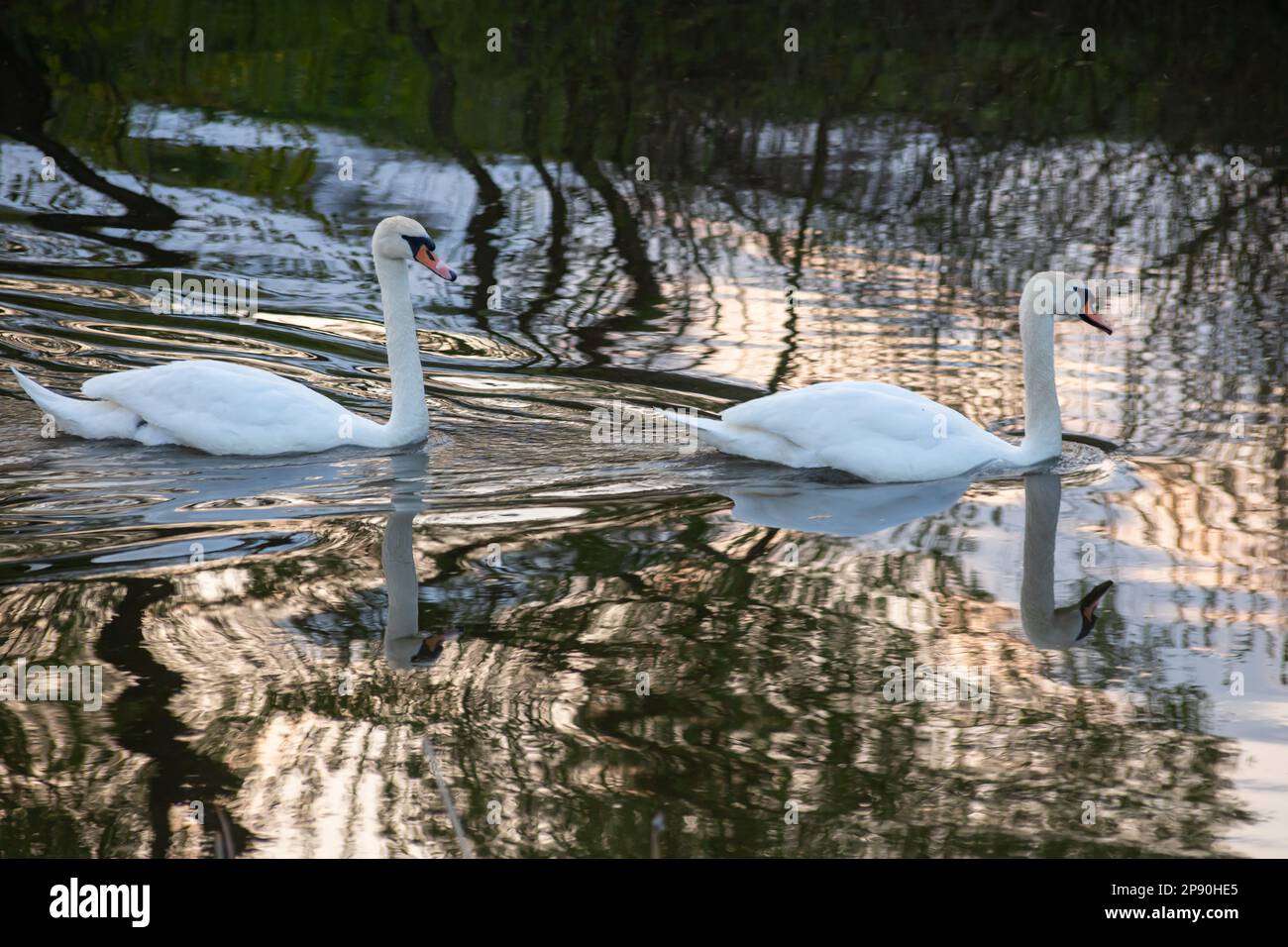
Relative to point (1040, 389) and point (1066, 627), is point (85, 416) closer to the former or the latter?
point (1040, 389)

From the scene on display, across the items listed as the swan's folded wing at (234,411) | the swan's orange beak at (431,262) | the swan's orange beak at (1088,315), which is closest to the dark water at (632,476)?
the swan's folded wing at (234,411)

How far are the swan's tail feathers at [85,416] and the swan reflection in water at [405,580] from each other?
135 cm

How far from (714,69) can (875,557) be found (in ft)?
35.6

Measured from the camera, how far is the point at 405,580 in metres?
6.57

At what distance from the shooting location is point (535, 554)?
6.86m

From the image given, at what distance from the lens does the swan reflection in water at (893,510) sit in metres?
6.69

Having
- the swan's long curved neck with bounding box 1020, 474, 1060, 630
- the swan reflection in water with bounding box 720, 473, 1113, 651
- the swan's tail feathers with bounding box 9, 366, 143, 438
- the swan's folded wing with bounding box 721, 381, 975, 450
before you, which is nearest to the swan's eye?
the swan's tail feathers with bounding box 9, 366, 143, 438

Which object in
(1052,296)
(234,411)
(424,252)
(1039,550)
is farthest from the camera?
(424,252)

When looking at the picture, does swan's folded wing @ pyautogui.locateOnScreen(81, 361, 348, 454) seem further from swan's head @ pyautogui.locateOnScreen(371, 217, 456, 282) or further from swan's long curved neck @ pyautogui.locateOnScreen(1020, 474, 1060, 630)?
swan's long curved neck @ pyautogui.locateOnScreen(1020, 474, 1060, 630)

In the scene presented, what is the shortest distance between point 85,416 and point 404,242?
5.90 feet

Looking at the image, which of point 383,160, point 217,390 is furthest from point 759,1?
point 217,390

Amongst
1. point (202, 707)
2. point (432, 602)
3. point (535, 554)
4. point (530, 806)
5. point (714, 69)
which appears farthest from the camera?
point (714, 69)

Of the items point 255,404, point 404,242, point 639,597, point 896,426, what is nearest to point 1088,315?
point 896,426

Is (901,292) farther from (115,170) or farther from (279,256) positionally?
(115,170)
